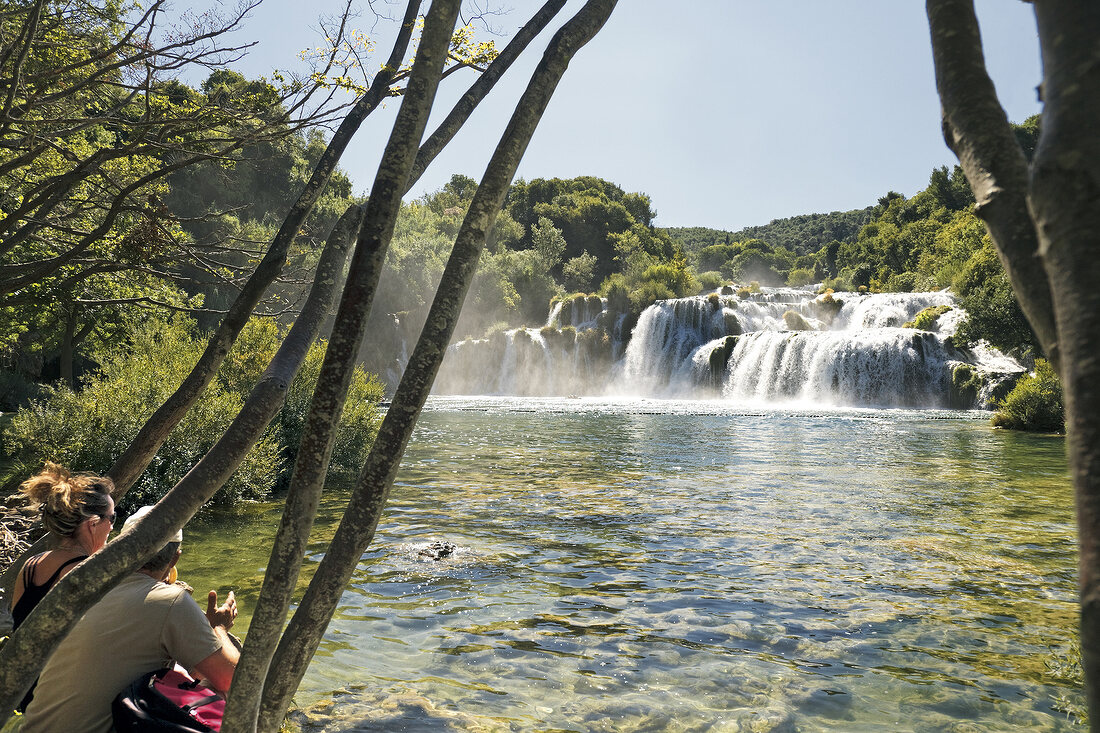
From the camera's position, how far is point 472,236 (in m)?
2.63

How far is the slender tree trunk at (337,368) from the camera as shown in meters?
2.50

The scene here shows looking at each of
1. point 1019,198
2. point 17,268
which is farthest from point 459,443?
point 1019,198

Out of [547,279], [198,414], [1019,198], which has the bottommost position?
[198,414]

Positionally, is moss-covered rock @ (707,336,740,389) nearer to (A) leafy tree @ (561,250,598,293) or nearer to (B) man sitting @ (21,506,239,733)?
(A) leafy tree @ (561,250,598,293)

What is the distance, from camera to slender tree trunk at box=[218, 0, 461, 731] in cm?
250

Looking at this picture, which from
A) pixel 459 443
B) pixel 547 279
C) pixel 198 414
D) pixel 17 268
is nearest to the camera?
pixel 17 268

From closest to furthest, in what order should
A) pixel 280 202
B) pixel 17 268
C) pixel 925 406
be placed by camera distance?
pixel 17 268 < pixel 925 406 < pixel 280 202

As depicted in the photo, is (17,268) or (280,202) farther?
(280,202)

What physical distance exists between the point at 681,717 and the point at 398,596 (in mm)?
3451

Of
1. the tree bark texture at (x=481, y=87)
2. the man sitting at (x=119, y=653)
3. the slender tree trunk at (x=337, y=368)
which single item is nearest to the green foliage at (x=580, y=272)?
the tree bark texture at (x=481, y=87)

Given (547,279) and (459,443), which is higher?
(547,279)

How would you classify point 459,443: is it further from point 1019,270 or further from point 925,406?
point 925,406

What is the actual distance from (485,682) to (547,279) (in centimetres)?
6108

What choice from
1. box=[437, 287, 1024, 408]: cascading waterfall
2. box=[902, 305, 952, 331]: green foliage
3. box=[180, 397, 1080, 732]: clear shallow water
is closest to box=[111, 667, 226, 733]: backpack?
box=[180, 397, 1080, 732]: clear shallow water
